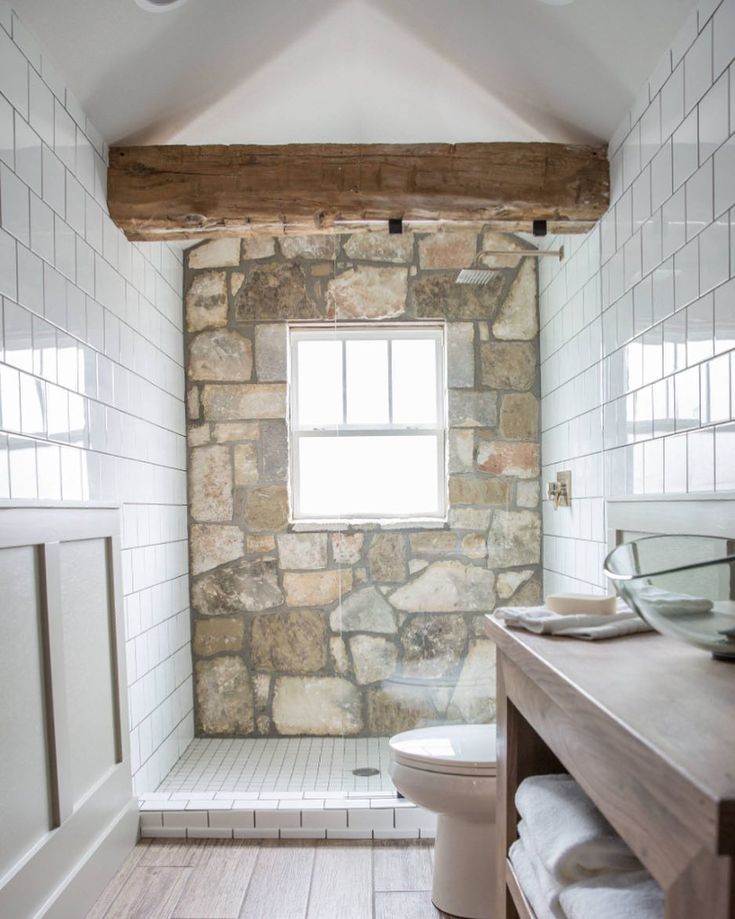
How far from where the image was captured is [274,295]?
3359mm

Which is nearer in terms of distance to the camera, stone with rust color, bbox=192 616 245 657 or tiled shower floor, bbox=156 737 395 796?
tiled shower floor, bbox=156 737 395 796

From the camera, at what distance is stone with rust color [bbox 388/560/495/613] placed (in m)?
3.22

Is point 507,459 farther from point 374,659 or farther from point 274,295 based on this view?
point 274,295

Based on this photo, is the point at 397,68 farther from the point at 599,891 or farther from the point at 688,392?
the point at 599,891

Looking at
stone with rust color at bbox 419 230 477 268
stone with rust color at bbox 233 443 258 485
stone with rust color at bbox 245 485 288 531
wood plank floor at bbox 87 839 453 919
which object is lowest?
wood plank floor at bbox 87 839 453 919

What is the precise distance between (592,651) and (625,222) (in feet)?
5.49

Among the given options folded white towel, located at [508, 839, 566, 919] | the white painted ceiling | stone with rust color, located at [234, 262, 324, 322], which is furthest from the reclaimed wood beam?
folded white towel, located at [508, 839, 566, 919]

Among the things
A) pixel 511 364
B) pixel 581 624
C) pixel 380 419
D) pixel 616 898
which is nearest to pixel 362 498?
pixel 380 419

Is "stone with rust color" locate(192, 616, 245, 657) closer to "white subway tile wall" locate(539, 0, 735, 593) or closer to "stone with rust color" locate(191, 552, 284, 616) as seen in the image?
"stone with rust color" locate(191, 552, 284, 616)

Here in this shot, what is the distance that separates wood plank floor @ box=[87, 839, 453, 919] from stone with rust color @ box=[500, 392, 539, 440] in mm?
1607

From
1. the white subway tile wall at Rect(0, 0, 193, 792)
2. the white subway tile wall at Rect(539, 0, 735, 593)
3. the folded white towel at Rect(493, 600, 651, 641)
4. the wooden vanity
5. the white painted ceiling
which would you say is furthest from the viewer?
the white painted ceiling

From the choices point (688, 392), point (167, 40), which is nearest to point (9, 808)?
point (688, 392)

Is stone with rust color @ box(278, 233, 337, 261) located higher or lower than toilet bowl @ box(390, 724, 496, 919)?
higher

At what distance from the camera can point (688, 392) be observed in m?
1.96
